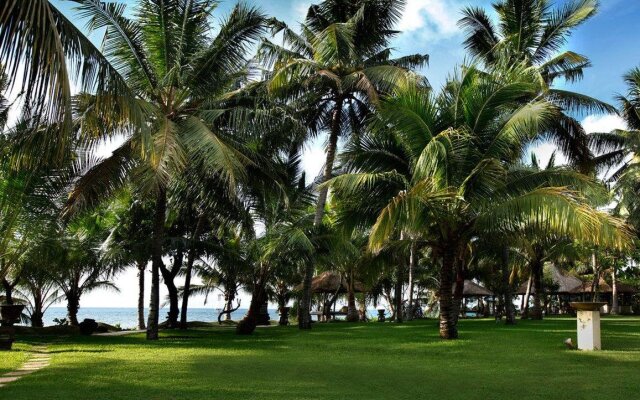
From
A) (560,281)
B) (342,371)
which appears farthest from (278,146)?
(560,281)

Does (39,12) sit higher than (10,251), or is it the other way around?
(39,12)

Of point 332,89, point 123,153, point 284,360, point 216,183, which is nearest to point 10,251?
point 123,153

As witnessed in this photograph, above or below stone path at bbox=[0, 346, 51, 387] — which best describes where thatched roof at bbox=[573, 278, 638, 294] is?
below

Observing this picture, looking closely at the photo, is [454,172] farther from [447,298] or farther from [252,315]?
[252,315]

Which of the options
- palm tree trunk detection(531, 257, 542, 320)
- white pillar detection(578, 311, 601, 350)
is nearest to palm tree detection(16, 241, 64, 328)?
white pillar detection(578, 311, 601, 350)

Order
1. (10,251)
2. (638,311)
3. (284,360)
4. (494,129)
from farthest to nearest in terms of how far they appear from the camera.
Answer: (638,311) → (494,129) → (10,251) → (284,360)

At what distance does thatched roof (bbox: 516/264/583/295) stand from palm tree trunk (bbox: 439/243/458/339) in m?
26.4

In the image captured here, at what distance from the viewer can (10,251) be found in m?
12.7

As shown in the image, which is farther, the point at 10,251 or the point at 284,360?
the point at 10,251

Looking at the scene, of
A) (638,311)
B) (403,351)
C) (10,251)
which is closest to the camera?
(403,351)

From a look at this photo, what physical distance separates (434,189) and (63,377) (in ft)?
25.5

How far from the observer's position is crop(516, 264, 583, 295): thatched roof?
1496 inches

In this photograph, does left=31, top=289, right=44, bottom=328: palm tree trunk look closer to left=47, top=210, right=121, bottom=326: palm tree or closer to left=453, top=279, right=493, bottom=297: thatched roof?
left=47, top=210, right=121, bottom=326: palm tree

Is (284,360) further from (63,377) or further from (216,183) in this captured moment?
(216,183)
